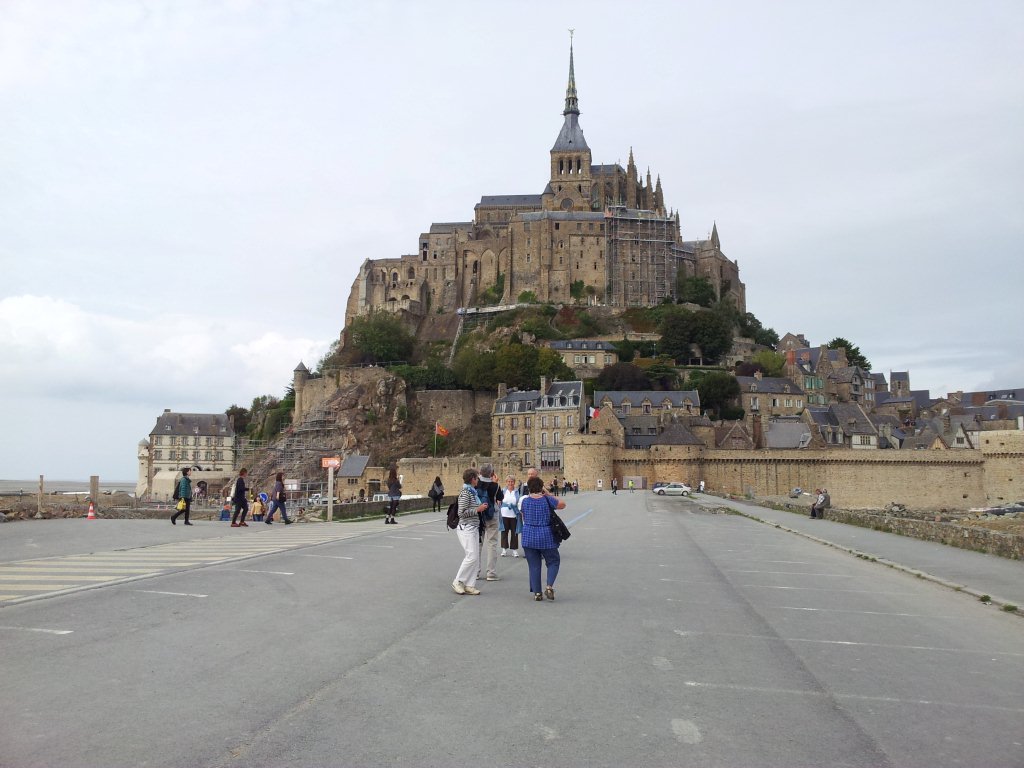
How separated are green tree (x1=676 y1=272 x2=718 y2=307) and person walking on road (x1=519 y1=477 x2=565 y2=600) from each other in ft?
301

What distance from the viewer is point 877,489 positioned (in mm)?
63031

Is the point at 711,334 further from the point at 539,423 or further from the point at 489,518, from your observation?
the point at 489,518

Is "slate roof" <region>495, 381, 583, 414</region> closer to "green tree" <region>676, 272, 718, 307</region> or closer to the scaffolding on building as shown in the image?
the scaffolding on building

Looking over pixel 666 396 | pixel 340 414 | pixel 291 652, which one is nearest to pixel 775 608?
pixel 291 652

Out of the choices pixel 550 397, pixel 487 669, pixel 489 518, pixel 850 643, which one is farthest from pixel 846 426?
pixel 487 669

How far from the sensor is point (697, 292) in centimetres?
9925

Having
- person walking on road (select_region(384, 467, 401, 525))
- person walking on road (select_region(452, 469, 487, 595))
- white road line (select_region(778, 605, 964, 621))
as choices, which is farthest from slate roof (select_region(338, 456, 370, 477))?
white road line (select_region(778, 605, 964, 621))

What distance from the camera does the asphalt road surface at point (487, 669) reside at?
15.8 ft

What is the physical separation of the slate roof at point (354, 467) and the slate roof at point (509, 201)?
56607 millimetres

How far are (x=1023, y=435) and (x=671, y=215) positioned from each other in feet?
187

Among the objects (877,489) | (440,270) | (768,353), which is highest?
(440,270)

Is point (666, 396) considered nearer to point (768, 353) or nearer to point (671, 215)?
point (768, 353)

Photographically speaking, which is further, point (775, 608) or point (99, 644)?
point (775, 608)

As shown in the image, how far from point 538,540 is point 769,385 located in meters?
74.3
